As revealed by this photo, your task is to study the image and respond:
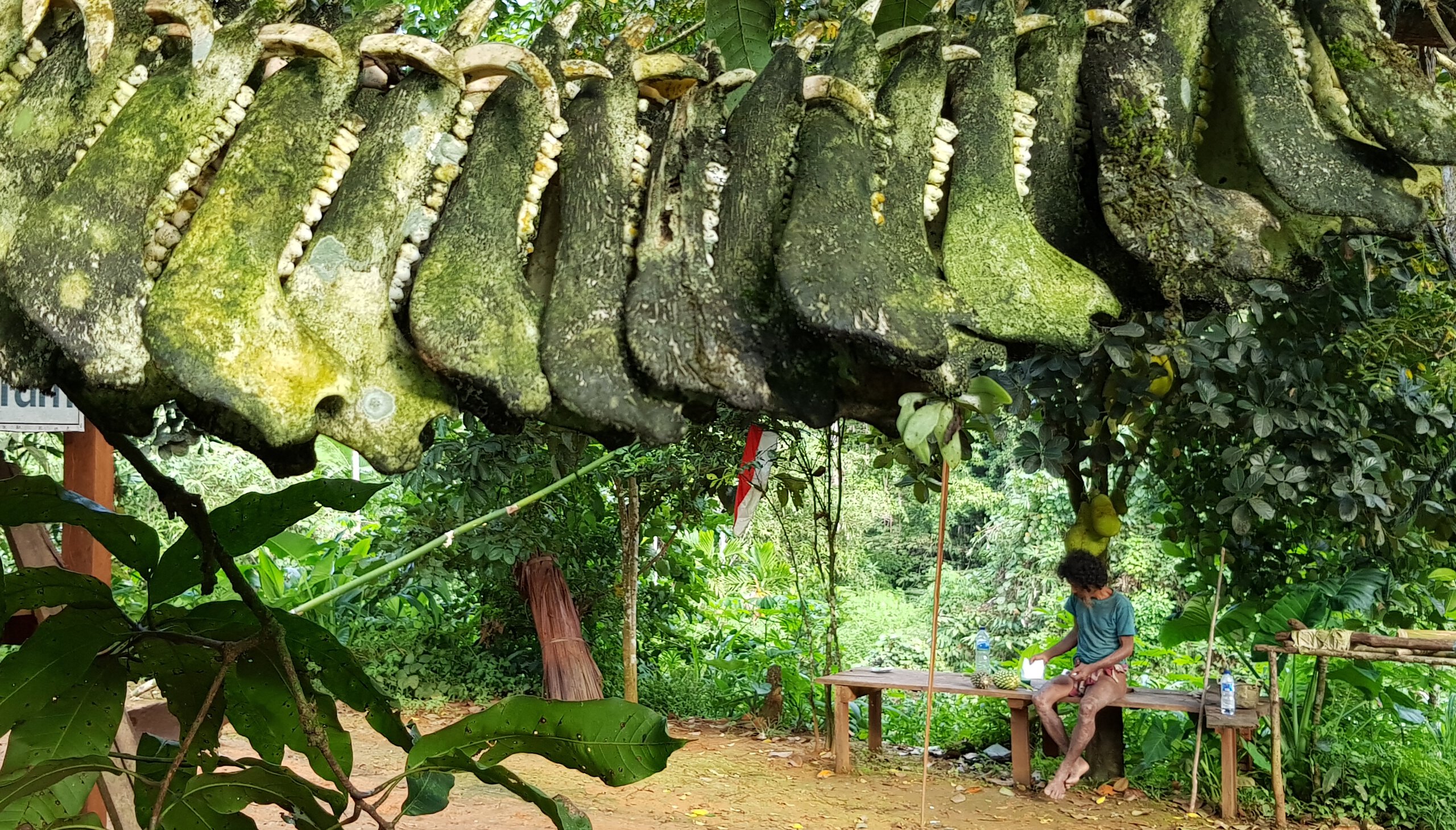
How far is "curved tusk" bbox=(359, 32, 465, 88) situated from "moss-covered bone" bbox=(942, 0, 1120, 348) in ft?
1.31

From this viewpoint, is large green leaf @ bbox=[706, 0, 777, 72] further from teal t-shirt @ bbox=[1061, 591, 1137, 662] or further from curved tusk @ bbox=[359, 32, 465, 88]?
teal t-shirt @ bbox=[1061, 591, 1137, 662]

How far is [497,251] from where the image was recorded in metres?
0.81

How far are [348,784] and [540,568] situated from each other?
265 inches

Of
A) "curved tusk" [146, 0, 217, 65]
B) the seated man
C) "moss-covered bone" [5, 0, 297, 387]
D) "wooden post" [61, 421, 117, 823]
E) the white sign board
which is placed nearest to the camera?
"moss-covered bone" [5, 0, 297, 387]

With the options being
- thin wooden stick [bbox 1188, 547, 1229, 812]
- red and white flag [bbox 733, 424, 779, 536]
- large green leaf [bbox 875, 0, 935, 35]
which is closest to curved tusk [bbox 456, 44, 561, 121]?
large green leaf [bbox 875, 0, 935, 35]

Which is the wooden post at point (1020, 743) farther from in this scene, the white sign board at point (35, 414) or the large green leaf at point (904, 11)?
the large green leaf at point (904, 11)

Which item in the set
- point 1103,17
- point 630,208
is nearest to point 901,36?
point 1103,17

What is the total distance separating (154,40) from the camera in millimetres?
820

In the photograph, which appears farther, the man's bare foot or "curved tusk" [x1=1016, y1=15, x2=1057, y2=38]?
the man's bare foot

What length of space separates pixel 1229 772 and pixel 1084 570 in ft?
4.09

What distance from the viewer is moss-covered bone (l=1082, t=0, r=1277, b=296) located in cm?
85

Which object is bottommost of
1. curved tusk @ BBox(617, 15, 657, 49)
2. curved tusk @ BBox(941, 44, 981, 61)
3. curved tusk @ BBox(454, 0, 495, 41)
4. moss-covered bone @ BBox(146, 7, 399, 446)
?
moss-covered bone @ BBox(146, 7, 399, 446)

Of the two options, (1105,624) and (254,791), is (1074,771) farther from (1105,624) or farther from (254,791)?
(254,791)

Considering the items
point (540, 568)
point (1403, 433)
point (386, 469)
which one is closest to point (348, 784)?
point (386, 469)
